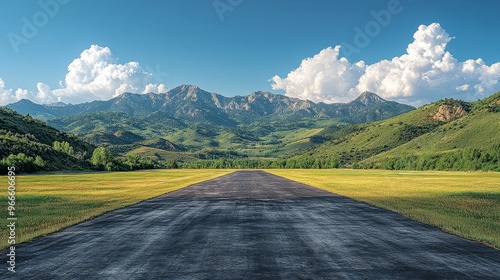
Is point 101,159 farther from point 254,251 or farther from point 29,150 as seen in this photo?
point 254,251

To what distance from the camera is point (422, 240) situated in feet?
50.3

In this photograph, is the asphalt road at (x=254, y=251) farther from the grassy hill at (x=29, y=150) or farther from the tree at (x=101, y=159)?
the tree at (x=101, y=159)

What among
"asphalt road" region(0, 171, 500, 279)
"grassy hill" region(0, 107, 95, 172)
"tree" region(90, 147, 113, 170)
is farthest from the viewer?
"tree" region(90, 147, 113, 170)

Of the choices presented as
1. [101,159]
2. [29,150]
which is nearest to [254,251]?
[29,150]

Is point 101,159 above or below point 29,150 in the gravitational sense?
below

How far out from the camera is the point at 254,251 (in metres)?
13.1

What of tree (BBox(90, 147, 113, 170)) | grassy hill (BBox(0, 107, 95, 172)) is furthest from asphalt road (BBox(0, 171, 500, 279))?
tree (BBox(90, 147, 113, 170))

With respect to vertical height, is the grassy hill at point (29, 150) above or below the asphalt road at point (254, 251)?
above

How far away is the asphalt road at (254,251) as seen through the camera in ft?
34.4

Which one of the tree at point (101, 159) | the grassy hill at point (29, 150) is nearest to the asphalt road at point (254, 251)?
the grassy hill at point (29, 150)

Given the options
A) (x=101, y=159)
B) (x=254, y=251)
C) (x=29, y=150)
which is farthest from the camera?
(x=101, y=159)

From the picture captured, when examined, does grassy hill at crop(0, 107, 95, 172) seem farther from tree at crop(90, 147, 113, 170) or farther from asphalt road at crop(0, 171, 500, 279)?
asphalt road at crop(0, 171, 500, 279)

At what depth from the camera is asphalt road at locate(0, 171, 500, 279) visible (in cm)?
1048

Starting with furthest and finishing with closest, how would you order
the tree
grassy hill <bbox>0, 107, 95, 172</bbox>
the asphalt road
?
the tree → grassy hill <bbox>0, 107, 95, 172</bbox> → the asphalt road
